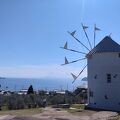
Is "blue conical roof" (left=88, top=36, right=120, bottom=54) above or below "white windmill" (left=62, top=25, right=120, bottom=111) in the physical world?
above

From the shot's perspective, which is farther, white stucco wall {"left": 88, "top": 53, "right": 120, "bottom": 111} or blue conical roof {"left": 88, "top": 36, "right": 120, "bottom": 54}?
blue conical roof {"left": 88, "top": 36, "right": 120, "bottom": 54}

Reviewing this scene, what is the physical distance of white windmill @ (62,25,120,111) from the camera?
37.8 metres

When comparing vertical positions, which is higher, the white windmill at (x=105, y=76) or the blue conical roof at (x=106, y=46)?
the blue conical roof at (x=106, y=46)

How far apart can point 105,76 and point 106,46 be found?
338 cm

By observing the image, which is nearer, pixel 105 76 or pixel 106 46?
pixel 105 76

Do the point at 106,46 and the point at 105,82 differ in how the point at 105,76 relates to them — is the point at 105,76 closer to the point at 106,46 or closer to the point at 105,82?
the point at 105,82

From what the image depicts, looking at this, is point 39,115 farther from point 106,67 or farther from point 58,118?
point 106,67

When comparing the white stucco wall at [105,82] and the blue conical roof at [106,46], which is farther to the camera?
the blue conical roof at [106,46]

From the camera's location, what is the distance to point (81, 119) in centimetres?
2769

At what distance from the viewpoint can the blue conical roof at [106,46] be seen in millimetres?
38250

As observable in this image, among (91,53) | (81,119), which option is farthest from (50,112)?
(91,53)

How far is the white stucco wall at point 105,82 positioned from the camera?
1485 inches

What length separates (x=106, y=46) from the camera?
39.0 m

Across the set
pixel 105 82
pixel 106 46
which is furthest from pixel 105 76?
pixel 106 46
